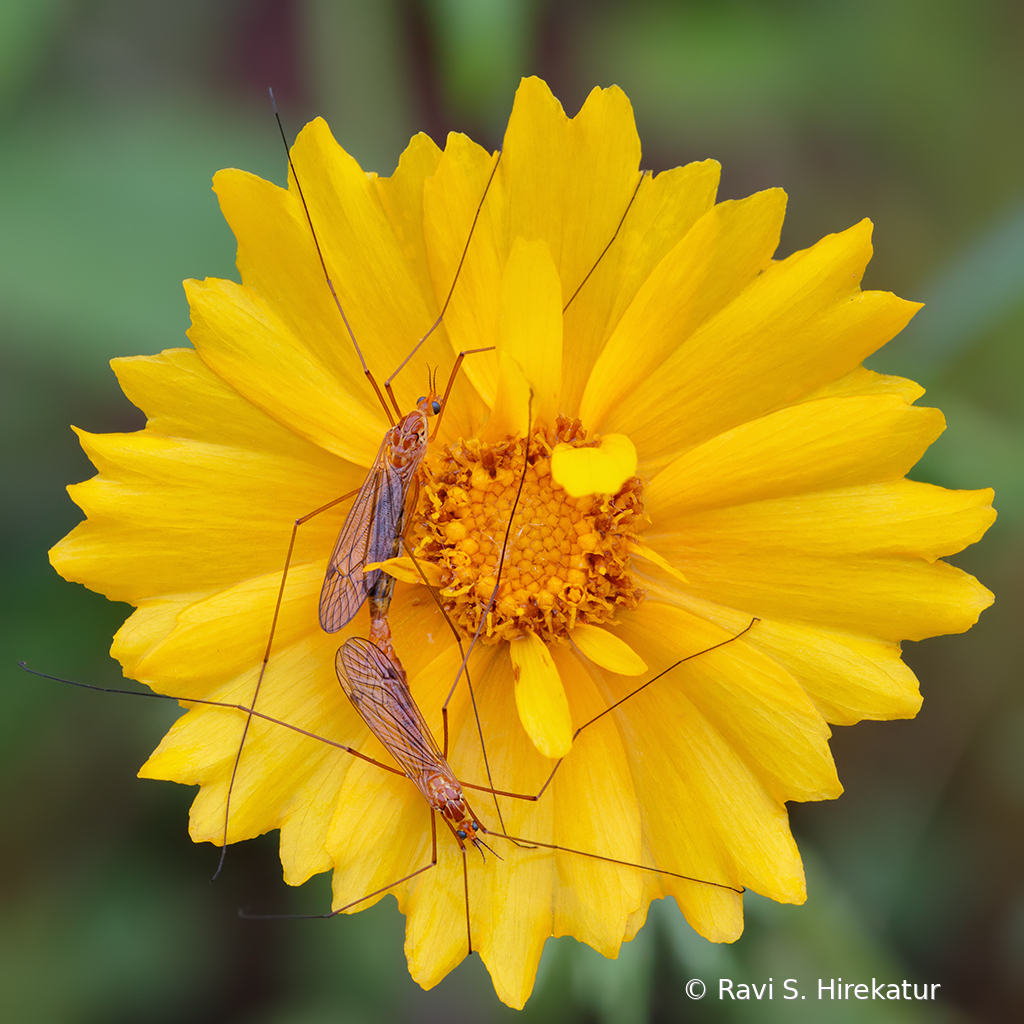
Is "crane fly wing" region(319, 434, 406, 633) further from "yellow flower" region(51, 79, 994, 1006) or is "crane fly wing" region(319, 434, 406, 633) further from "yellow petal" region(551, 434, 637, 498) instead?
"yellow petal" region(551, 434, 637, 498)

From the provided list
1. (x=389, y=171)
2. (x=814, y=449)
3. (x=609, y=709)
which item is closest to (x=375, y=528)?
(x=609, y=709)

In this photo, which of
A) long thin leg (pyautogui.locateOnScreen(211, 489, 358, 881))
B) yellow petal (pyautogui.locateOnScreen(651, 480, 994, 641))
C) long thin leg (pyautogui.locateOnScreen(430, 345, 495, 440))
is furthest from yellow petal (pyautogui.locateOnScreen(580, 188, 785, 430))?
long thin leg (pyautogui.locateOnScreen(211, 489, 358, 881))

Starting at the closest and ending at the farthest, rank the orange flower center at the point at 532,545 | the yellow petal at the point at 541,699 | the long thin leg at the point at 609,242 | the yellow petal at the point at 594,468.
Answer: the yellow petal at the point at 594,468
the yellow petal at the point at 541,699
the long thin leg at the point at 609,242
the orange flower center at the point at 532,545

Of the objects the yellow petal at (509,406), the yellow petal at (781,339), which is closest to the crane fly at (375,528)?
the yellow petal at (509,406)

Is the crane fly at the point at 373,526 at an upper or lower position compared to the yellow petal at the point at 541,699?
upper

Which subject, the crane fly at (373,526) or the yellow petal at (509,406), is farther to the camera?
the crane fly at (373,526)

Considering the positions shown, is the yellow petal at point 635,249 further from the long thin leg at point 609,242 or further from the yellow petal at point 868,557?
the yellow petal at point 868,557

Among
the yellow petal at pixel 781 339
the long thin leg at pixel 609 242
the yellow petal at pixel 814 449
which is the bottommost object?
the yellow petal at pixel 814 449

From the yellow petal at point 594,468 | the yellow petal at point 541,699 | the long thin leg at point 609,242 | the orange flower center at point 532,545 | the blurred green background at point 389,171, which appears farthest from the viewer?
the blurred green background at point 389,171
